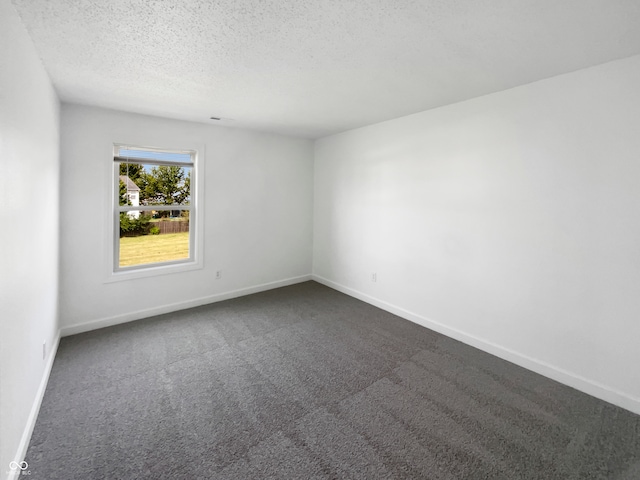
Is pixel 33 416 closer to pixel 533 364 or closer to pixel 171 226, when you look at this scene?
pixel 171 226

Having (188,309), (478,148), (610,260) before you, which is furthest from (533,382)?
(188,309)

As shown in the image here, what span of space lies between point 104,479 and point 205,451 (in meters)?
0.50

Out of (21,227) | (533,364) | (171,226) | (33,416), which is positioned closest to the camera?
(21,227)

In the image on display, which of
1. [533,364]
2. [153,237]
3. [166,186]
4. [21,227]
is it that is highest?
[166,186]

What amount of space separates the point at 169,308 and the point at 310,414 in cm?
264

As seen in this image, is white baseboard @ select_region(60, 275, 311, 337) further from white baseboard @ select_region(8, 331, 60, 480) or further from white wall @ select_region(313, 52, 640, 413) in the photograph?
white wall @ select_region(313, 52, 640, 413)

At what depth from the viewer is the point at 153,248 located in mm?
3859

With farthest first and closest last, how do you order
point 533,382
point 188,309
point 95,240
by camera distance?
point 188,309 → point 95,240 → point 533,382

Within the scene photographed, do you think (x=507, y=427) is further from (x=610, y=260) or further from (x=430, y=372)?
(x=610, y=260)

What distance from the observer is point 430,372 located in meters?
2.62

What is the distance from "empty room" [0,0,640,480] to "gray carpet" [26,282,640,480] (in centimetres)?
2

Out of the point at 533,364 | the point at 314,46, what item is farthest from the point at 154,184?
the point at 533,364

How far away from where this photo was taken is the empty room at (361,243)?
5.49 ft

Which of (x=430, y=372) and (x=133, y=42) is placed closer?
(x=133, y=42)
